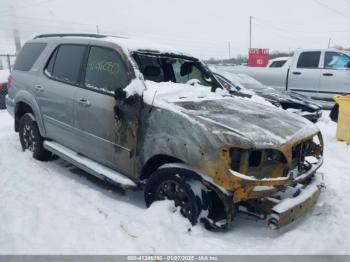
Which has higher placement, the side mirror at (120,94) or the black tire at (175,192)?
the side mirror at (120,94)

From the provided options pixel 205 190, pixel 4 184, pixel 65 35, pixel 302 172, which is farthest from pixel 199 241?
pixel 65 35

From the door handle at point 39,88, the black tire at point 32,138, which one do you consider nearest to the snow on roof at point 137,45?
the door handle at point 39,88

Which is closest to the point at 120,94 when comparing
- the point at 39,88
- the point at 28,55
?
the point at 39,88

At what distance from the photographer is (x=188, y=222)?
323 cm

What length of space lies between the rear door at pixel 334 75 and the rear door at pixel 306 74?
0.20 m

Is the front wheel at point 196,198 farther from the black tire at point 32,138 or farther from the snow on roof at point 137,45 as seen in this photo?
the black tire at point 32,138

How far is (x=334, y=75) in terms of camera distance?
10320 millimetres

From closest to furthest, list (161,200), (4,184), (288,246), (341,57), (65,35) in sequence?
(288,246) < (161,200) < (4,184) < (65,35) < (341,57)

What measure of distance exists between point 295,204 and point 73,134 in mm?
2806

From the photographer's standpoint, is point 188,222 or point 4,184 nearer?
point 188,222

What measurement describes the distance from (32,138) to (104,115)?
2.11m

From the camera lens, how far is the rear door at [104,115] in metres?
3.73

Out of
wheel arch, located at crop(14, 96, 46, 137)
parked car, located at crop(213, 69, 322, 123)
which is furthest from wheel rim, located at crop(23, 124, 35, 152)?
parked car, located at crop(213, 69, 322, 123)

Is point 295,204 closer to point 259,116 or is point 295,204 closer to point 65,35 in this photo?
point 259,116
